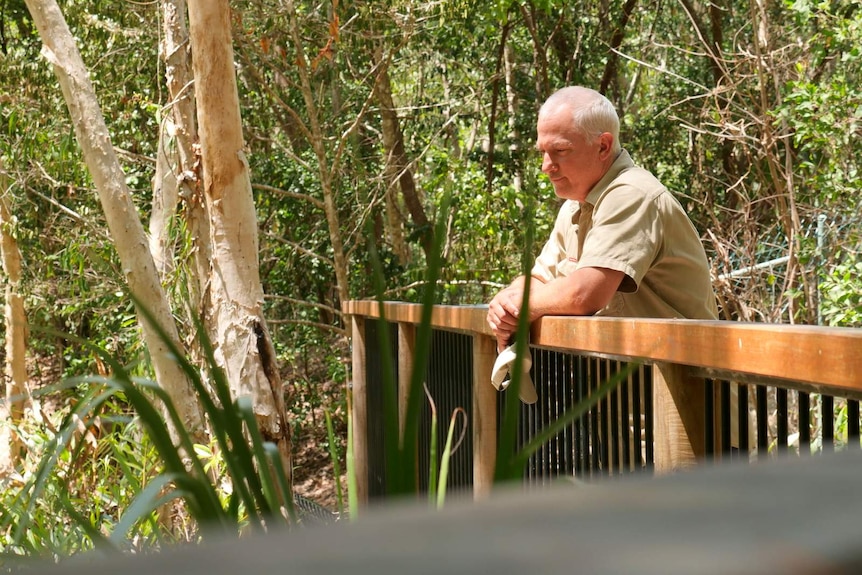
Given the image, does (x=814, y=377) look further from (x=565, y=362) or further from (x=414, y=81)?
(x=414, y=81)

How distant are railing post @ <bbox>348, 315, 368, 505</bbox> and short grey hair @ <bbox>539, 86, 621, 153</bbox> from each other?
8.12ft

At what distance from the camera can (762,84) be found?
773 centimetres

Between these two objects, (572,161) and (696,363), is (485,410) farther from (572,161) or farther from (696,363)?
(696,363)

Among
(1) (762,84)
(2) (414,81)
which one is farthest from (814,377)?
(2) (414,81)

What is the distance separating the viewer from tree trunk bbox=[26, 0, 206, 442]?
6871 millimetres

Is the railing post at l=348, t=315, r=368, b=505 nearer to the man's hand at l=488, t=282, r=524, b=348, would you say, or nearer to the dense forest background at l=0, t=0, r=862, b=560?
the man's hand at l=488, t=282, r=524, b=348

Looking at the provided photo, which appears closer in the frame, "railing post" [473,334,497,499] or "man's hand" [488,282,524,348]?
"man's hand" [488,282,524,348]

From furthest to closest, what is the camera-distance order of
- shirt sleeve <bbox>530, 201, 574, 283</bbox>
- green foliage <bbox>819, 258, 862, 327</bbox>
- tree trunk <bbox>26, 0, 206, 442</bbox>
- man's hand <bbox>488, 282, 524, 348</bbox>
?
tree trunk <bbox>26, 0, 206, 442</bbox> < green foliage <bbox>819, 258, 862, 327</bbox> < shirt sleeve <bbox>530, 201, 574, 283</bbox> < man's hand <bbox>488, 282, 524, 348</bbox>

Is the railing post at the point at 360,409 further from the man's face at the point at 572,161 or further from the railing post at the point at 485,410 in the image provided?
the man's face at the point at 572,161

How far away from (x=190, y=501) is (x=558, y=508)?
802mm

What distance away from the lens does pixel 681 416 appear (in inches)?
71.6

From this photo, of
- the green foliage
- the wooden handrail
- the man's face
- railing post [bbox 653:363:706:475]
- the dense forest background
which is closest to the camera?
the wooden handrail

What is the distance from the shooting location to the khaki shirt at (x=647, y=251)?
264 centimetres

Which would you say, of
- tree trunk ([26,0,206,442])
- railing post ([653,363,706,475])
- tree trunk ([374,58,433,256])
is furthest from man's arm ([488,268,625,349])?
tree trunk ([374,58,433,256])
